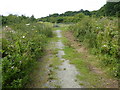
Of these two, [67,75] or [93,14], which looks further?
[93,14]

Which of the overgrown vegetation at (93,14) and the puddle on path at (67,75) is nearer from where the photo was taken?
the puddle on path at (67,75)

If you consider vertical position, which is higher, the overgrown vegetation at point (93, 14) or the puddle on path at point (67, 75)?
the overgrown vegetation at point (93, 14)

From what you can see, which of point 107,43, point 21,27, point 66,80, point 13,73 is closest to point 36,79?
point 66,80

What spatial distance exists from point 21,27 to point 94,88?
6.10 meters

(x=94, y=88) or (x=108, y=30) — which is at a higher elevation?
(x=108, y=30)

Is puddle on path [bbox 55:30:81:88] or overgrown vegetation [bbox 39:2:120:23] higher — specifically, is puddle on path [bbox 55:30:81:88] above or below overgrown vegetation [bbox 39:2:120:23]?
below

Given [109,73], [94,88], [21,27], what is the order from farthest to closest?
[21,27]
[109,73]
[94,88]

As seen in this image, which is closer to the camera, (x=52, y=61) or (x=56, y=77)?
(x=56, y=77)

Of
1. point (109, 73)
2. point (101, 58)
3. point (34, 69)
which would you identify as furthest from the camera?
point (101, 58)

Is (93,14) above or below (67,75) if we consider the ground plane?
above

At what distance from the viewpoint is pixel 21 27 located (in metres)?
8.05

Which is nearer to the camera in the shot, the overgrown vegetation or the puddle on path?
the puddle on path

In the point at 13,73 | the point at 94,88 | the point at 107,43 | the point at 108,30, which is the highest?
the point at 108,30

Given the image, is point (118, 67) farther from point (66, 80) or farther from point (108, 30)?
point (108, 30)
